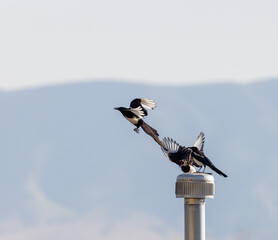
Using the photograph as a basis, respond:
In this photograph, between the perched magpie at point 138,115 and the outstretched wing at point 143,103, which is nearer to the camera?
the perched magpie at point 138,115

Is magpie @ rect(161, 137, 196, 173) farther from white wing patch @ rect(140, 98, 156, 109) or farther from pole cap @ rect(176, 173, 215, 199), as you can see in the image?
white wing patch @ rect(140, 98, 156, 109)

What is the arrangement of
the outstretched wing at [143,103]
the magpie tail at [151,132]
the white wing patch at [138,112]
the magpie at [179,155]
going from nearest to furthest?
the magpie at [179,155] → the magpie tail at [151,132] → the white wing patch at [138,112] → the outstretched wing at [143,103]

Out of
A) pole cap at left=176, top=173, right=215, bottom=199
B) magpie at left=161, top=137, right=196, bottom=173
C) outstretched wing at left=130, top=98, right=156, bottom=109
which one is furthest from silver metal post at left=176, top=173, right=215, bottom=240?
outstretched wing at left=130, top=98, right=156, bottom=109

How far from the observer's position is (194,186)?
1200cm

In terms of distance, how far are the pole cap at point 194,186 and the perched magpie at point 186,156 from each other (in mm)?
550

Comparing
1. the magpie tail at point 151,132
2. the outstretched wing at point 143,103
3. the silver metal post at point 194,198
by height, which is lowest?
the silver metal post at point 194,198

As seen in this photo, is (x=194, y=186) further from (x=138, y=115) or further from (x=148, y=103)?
(x=148, y=103)

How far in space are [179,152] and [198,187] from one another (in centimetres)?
100

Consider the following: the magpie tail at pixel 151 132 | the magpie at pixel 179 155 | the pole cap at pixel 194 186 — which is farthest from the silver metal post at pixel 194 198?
the magpie tail at pixel 151 132

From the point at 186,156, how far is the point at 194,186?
915mm

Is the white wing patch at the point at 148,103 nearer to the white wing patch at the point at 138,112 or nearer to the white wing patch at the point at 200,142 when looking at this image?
the white wing patch at the point at 138,112

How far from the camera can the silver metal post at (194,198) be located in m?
11.9

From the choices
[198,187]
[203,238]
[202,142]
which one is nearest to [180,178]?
[198,187]

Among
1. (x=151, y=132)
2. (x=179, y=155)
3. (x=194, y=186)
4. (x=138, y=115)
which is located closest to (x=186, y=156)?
(x=179, y=155)
